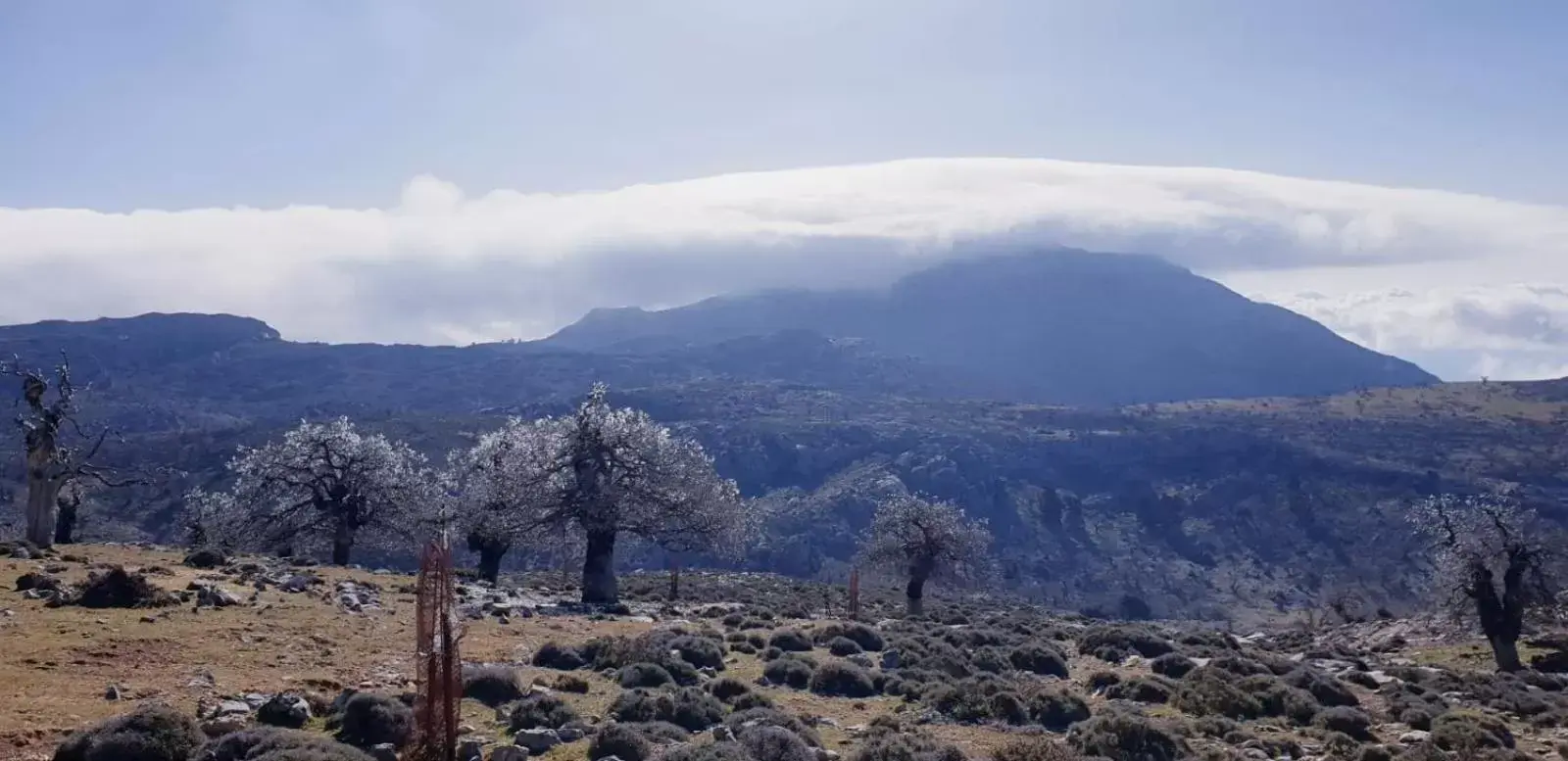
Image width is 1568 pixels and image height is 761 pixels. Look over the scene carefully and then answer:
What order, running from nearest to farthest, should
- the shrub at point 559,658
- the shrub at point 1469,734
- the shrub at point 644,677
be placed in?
the shrub at point 1469,734 < the shrub at point 644,677 < the shrub at point 559,658

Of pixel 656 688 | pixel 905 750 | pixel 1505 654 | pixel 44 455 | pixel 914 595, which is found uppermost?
pixel 44 455

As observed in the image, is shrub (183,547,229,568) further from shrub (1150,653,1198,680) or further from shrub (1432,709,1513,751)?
shrub (1432,709,1513,751)

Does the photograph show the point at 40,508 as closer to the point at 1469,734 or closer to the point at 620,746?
the point at 620,746

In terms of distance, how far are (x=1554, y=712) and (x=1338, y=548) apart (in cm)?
10477

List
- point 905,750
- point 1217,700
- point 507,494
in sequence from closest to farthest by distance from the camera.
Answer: point 905,750
point 1217,700
point 507,494

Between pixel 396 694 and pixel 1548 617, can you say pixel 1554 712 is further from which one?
pixel 396 694

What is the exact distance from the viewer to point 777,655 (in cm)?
2586

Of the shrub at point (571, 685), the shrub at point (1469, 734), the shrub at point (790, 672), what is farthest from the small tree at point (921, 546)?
the shrub at point (571, 685)

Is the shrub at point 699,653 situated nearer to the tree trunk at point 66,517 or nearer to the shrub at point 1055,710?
the shrub at point 1055,710

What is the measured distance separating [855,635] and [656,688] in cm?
1046

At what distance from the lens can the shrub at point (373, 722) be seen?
47.1 feet

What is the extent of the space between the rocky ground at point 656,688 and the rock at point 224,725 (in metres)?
0.05

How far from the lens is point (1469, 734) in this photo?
61.5 ft

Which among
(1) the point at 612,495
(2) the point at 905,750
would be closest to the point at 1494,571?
(1) the point at 612,495
